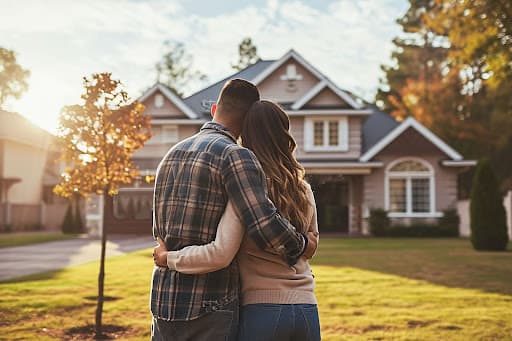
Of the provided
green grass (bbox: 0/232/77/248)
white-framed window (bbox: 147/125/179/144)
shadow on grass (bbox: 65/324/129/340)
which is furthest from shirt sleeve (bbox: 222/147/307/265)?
white-framed window (bbox: 147/125/179/144)

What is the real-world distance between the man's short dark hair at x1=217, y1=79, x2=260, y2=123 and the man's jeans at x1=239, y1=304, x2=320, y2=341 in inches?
31.8

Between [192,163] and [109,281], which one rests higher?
[192,163]

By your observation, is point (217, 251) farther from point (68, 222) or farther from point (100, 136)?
point (68, 222)

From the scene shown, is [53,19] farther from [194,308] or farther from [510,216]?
[510,216]

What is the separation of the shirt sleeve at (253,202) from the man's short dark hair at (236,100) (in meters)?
0.28

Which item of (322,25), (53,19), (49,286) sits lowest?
(49,286)

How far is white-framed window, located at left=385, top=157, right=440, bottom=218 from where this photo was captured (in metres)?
25.6

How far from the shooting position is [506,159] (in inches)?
1329

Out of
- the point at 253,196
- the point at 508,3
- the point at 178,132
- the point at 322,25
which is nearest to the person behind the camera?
the point at 253,196

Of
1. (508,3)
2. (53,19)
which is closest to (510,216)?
(508,3)

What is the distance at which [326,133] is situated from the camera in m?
26.4

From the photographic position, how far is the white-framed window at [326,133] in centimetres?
2622

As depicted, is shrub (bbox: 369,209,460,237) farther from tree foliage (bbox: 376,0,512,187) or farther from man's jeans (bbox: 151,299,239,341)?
man's jeans (bbox: 151,299,239,341)

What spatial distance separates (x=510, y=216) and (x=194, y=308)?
21.0m
